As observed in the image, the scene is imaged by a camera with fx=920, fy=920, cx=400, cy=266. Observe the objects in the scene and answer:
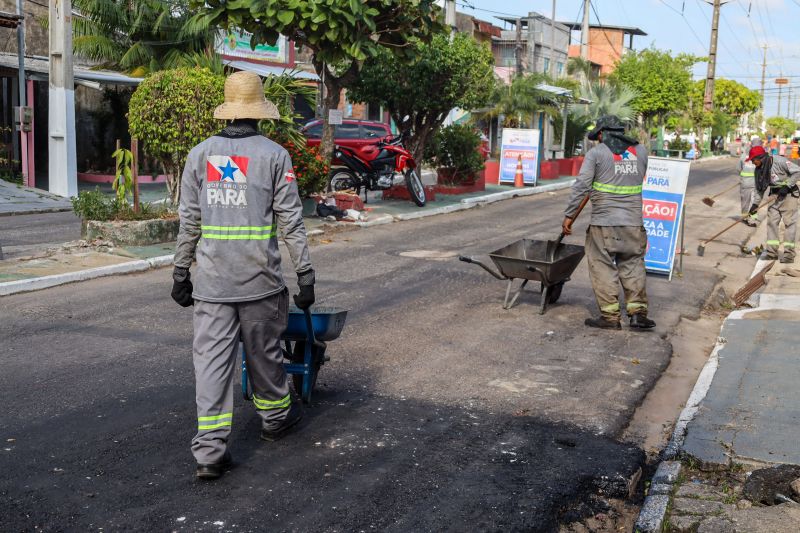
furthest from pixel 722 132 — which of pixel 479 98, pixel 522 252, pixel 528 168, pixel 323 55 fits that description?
pixel 522 252

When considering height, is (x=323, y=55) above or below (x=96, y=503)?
above

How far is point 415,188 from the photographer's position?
1941 centimetres

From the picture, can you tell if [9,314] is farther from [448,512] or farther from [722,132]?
[722,132]

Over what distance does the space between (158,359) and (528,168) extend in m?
21.3

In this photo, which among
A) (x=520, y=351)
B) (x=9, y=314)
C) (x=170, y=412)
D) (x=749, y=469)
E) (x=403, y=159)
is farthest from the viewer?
(x=403, y=159)

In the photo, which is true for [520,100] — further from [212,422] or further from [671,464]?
[212,422]

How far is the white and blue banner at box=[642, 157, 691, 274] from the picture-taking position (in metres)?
12.1

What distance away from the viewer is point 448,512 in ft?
14.7

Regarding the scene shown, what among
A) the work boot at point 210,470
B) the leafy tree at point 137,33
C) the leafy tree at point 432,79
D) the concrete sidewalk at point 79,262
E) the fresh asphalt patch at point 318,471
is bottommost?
the fresh asphalt patch at point 318,471

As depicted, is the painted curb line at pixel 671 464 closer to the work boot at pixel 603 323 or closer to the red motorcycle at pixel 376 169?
the work boot at pixel 603 323

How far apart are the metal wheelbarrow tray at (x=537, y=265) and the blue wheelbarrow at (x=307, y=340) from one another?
332cm

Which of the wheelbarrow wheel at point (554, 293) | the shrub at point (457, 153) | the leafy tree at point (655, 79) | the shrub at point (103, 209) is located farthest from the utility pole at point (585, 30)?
the wheelbarrow wheel at point (554, 293)

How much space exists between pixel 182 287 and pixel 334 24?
10529 millimetres

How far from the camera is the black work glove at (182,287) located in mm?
4879
